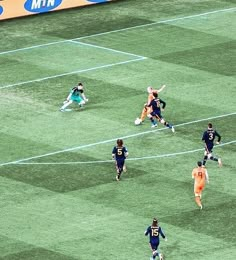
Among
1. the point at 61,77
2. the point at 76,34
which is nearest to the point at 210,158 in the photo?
the point at 61,77

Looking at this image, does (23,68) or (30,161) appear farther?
(23,68)

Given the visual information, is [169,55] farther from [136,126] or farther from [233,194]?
[233,194]

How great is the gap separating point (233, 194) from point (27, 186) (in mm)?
8266

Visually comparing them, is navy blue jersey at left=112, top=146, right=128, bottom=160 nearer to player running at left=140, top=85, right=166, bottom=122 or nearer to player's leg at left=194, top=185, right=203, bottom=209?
player's leg at left=194, top=185, right=203, bottom=209

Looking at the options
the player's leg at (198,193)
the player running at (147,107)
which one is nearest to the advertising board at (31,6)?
the player running at (147,107)

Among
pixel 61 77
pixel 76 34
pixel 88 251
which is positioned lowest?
pixel 88 251

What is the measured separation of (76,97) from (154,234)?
18.3 metres

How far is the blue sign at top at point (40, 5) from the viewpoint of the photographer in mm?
86188

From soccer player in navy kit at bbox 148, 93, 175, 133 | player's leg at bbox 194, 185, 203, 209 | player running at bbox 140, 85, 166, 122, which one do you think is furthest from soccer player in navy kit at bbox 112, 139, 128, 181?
player running at bbox 140, 85, 166, 122

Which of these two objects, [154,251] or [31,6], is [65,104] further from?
[154,251]

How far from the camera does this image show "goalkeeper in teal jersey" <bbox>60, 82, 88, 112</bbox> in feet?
232

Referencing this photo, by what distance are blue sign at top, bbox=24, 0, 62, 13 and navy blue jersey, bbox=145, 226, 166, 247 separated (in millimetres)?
34482

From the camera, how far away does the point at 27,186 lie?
60.7m

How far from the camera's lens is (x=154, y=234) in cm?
5353
